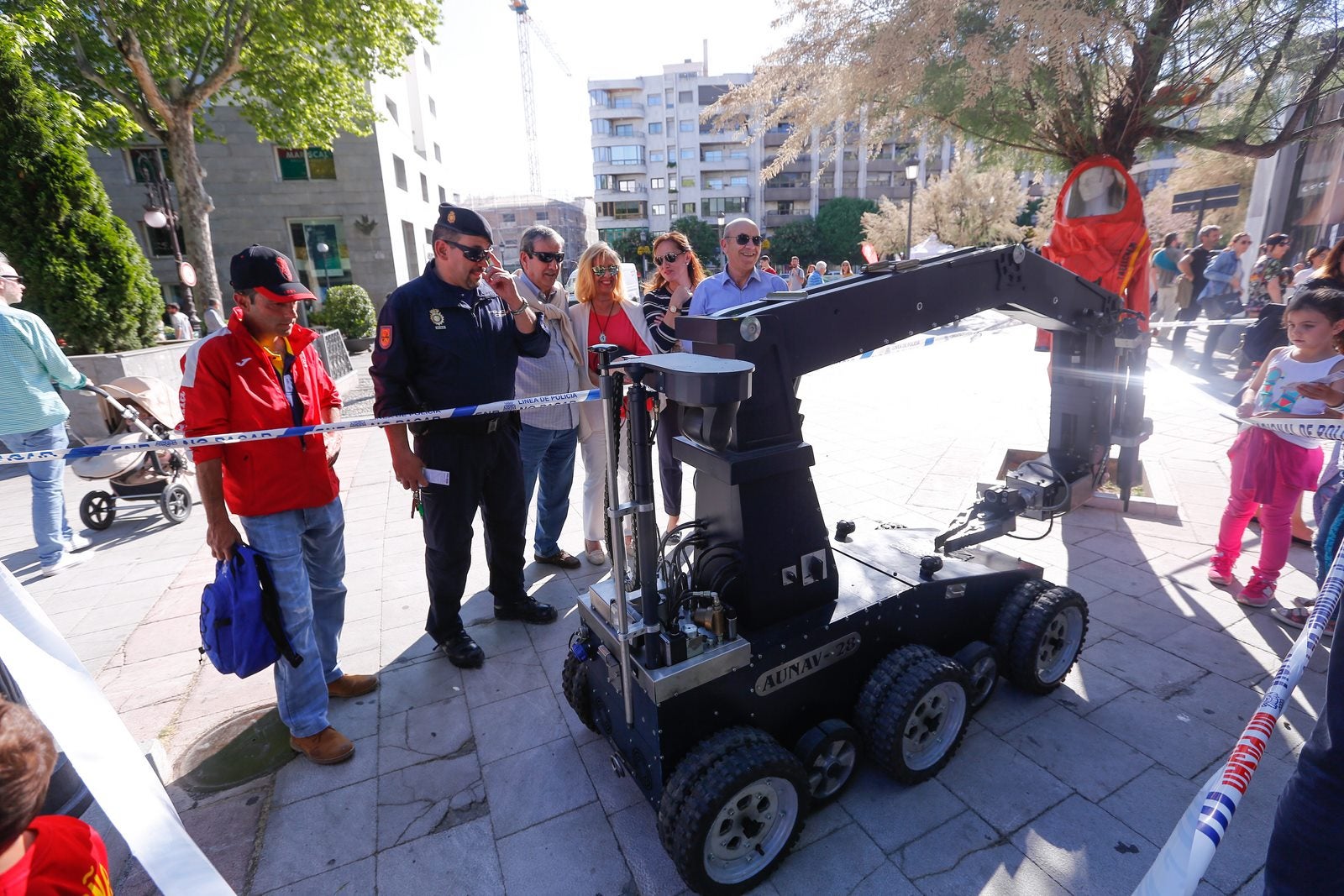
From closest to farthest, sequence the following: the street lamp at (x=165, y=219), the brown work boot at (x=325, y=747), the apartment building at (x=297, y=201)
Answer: the brown work boot at (x=325, y=747) → the street lamp at (x=165, y=219) → the apartment building at (x=297, y=201)

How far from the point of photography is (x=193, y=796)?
259cm

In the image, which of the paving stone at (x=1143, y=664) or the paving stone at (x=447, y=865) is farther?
the paving stone at (x=1143, y=664)

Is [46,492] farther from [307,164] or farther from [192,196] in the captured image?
[307,164]

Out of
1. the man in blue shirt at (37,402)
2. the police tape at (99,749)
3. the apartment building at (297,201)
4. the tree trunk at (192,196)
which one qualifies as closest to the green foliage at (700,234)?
the apartment building at (297,201)

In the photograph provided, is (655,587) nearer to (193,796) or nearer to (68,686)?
(68,686)

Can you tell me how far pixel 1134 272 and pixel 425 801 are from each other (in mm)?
5420

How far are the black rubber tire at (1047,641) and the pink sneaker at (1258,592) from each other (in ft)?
4.79

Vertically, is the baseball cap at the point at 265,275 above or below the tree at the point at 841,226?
below

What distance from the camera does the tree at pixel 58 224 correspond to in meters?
7.91

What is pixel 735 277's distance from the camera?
4055 mm

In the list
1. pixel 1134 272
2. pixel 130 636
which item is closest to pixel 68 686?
pixel 130 636

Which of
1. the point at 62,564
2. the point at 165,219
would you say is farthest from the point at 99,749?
the point at 165,219

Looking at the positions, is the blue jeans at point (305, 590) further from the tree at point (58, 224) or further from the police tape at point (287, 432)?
the tree at point (58, 224)

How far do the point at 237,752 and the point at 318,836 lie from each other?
2.58 feet
